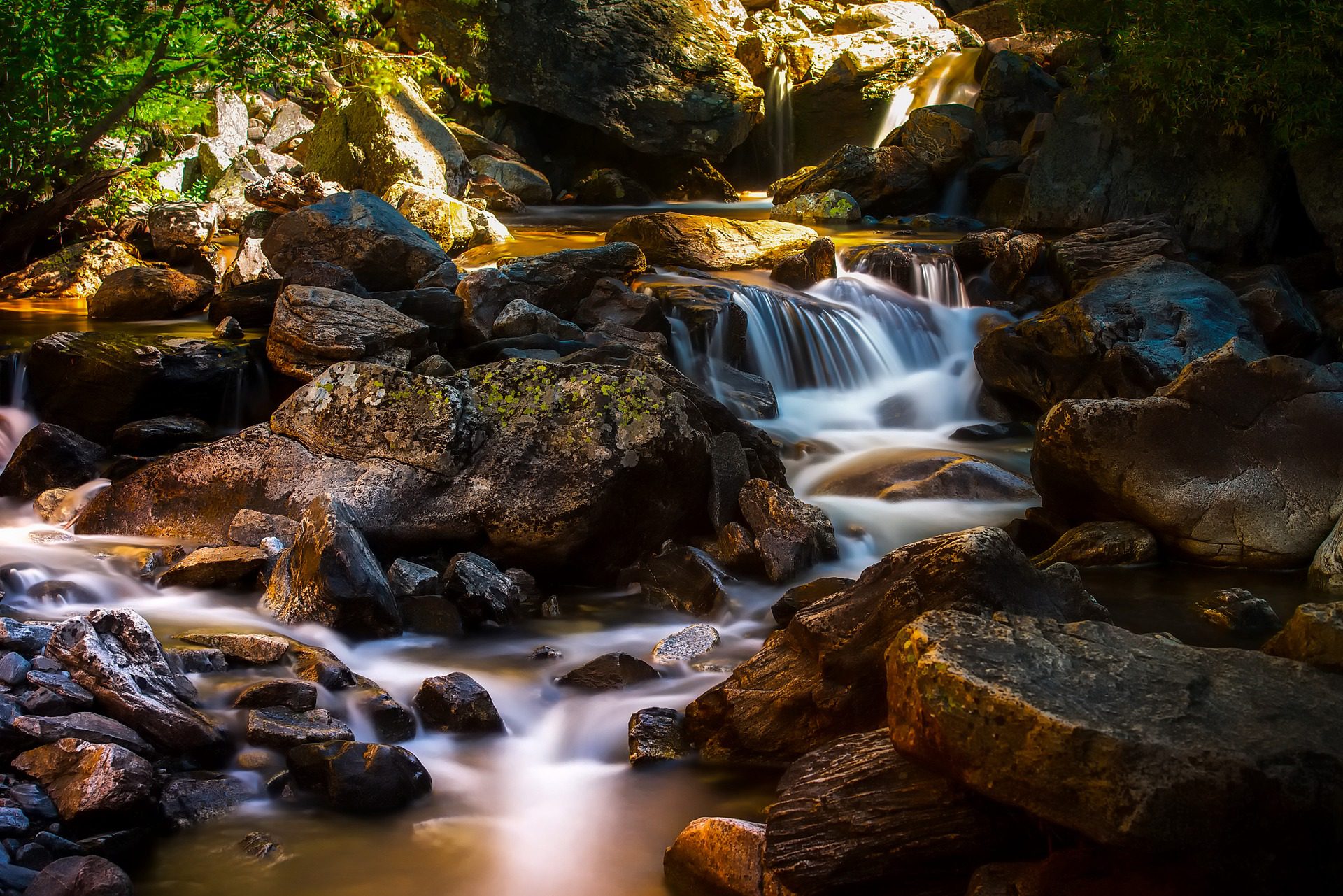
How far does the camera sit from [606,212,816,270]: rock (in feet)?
43.7

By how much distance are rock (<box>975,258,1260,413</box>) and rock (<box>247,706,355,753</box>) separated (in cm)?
753

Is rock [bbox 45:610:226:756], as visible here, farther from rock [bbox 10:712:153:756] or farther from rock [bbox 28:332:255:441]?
rock [bbox 28:332:255:441]

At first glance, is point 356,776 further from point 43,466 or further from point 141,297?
point 141,297

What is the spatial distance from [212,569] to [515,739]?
7.67 ft

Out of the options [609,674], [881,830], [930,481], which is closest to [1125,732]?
[881,830]

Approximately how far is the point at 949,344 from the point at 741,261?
2.92m

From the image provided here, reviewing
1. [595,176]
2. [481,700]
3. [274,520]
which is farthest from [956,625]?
[595,176]

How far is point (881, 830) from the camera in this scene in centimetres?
330

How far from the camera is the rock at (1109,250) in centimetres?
1219

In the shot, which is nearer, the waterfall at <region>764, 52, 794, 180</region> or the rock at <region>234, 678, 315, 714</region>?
the rock at <region>234, 678, 315, 714</region>

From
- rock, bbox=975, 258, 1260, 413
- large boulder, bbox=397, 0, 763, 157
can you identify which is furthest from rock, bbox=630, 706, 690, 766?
large boulder, bbox=397, 0, 763, 157

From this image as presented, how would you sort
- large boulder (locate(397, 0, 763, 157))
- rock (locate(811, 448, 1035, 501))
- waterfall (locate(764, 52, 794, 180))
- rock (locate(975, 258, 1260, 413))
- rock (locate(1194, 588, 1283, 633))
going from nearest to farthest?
rock (locate(1194, 588, 1283, 633)) < rock (locate(811, 448, 1035, 501)) < rock (locate(975, 258, 1260, 413)) < large boulder (locate(397, 0, 763, 157)) < waterfall (locate(764, 52, 794, 180))

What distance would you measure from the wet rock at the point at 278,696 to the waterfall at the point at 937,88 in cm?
2185

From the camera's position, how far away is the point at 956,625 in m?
3.47
